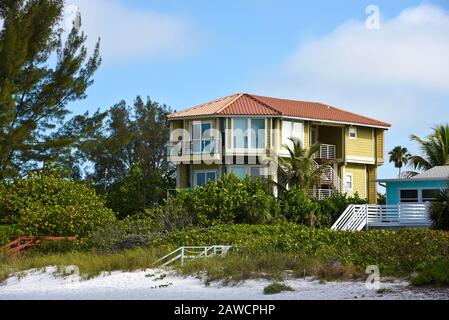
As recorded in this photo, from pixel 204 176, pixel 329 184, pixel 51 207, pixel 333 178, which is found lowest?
pixel 51 207

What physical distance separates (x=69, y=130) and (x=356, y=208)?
16550mm

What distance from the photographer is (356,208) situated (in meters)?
48.7

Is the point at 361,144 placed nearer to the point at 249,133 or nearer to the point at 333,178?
the point at 333,178

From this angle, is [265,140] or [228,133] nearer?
→ [228,133]

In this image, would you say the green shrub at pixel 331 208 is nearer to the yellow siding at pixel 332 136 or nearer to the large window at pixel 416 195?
the large window at pixel 416 195

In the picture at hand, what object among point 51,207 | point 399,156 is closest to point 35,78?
point 51,207

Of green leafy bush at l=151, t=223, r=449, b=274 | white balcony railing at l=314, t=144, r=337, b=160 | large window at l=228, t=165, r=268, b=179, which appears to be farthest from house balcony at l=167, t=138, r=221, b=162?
green leafy bush at l=151, t=223, r=449, b=274

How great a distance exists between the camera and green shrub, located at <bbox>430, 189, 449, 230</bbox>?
38844mm

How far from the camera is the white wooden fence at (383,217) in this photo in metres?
46.6

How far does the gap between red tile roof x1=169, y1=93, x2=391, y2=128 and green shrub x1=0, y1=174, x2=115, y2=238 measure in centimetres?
1347

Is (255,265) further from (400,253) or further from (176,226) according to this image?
(176,226)

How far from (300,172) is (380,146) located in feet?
42.1

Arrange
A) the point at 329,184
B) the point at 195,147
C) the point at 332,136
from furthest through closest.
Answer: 1. the point at 332,136
2. the point at 195,147
3. the point at 329,184

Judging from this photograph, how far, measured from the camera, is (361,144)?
205 ft
